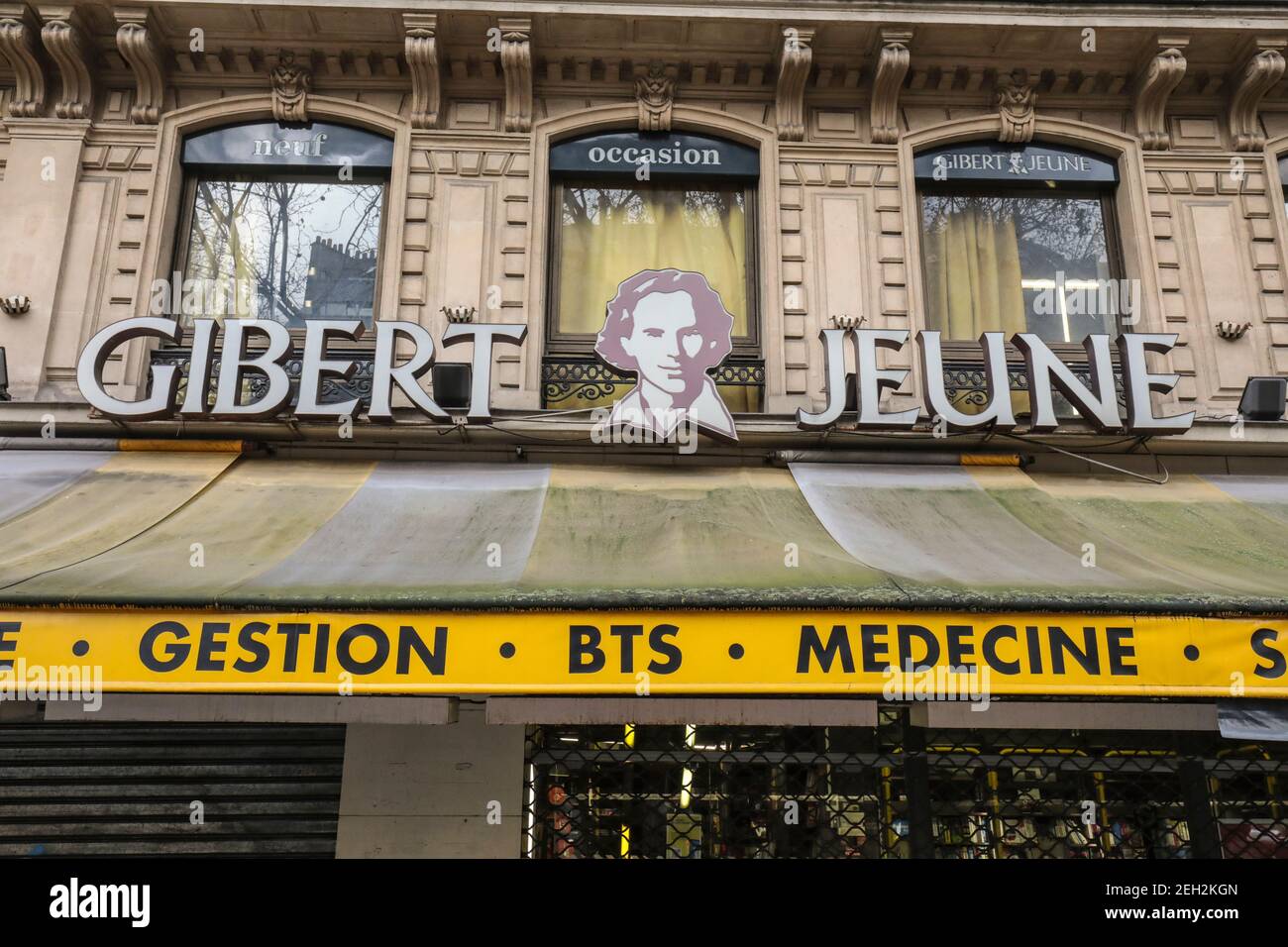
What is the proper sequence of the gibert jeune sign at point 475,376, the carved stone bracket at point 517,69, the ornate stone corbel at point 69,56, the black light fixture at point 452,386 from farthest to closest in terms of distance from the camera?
the carved stone bracket at point 517,69 < the ornate stone corbel at point 69,56 < the black light fixture at point 452,386 < the gibert jeune sign at point 475,376

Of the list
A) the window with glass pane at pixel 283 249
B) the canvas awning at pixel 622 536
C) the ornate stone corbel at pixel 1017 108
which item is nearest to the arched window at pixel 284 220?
the window with glass pane at pixel 283 249

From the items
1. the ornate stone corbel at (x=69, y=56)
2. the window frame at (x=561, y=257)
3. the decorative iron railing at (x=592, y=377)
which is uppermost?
the ornate stone corbel at (x=69, y=56)

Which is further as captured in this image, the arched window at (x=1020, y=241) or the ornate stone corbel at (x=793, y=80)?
the arched window at (x=1020, y=241)

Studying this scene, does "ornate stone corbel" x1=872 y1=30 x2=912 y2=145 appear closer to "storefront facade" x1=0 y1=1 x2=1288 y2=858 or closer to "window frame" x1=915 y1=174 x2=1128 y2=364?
"storefront facade" x1=0 y1=1 x2=1288 y2=858

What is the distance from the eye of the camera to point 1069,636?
14.3 ft

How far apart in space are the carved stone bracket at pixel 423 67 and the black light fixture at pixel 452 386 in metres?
2.56

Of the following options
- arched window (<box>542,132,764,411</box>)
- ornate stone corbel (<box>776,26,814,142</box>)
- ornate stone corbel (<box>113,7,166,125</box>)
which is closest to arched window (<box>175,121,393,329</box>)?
ornate stone corbel (<box>113,7,166,125</box>)

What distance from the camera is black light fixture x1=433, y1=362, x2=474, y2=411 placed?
23.0ft

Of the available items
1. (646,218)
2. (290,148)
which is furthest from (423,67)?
(646,218)

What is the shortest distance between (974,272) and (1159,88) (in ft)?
7.46

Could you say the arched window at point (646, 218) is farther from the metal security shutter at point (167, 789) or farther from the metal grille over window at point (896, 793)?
the metal security shutter at point (167, 789)

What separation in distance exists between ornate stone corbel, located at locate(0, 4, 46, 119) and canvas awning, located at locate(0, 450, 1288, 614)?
3287 mm

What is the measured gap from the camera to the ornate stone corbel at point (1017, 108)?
824 centimetres

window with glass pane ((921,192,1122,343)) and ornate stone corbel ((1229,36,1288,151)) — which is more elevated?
ornate stone corbel ((1229,36,1288,151))
